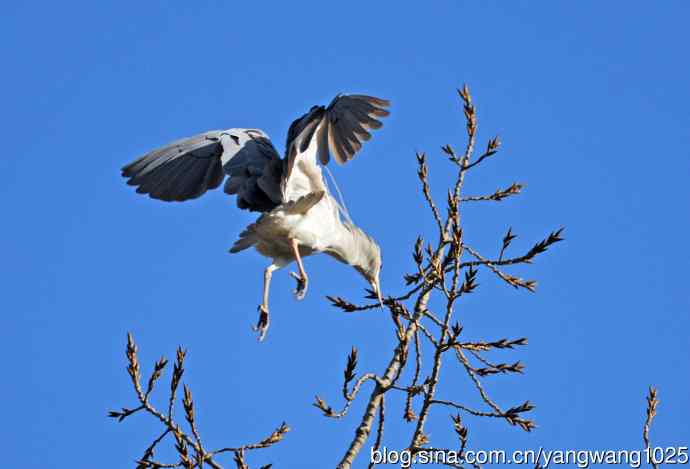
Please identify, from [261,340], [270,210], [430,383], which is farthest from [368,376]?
[270,210]

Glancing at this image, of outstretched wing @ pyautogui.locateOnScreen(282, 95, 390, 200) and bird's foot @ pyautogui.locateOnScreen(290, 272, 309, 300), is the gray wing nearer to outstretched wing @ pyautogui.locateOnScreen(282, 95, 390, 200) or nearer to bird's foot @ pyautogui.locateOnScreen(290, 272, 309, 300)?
outstretched wing @ pyautogui.locateOnScreen(282, 95, 390, 200)

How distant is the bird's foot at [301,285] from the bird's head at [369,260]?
717mm

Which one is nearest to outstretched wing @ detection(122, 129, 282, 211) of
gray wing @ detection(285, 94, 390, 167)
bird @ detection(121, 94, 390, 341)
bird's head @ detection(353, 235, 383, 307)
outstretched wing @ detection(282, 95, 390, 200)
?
bird @ detection(121, 94, 390, 341)

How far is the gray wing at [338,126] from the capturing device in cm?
680

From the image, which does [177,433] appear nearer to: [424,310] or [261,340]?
[424,310]

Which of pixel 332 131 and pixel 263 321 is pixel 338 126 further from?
pixel 263 321

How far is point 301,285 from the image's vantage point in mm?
7234

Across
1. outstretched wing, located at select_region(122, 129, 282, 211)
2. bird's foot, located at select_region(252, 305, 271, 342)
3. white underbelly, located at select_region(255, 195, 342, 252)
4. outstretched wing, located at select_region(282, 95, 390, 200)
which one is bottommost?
bird's foot, located at select_region(252, 305, 271, 342)

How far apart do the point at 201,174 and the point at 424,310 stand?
117 inches

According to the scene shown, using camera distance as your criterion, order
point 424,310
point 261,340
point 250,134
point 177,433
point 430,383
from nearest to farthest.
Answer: point 177,433, point 430,383, point 424,310, point 261,340, point 250,134

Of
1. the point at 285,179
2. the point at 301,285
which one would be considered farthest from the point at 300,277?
the point at 285,179

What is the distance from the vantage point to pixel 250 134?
307 inches

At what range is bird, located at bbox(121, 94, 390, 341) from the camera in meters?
6.89

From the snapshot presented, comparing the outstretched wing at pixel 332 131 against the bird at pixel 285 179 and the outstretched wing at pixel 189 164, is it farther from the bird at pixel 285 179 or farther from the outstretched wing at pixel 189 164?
the outstretched wing at pixel 189 164
